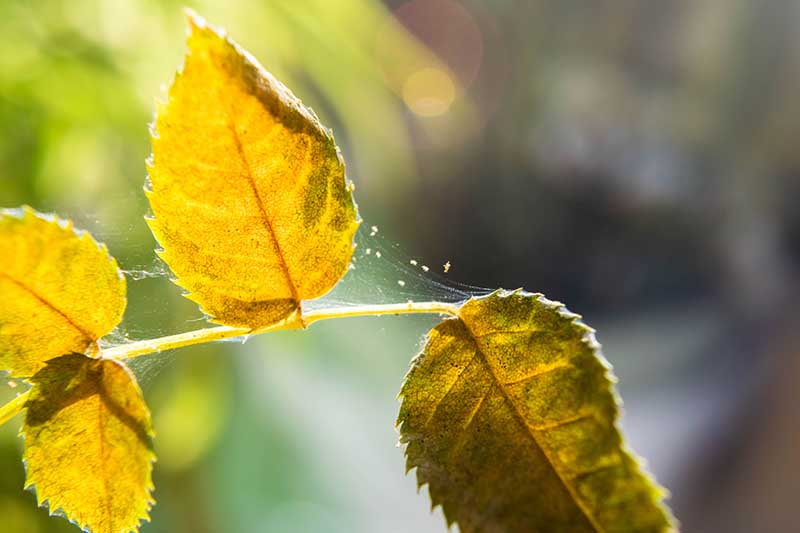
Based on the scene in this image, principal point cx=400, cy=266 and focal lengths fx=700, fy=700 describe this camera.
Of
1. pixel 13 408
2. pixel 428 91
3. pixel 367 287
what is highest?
pixel 428 91

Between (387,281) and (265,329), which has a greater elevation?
(387,281)

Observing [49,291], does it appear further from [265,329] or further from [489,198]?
[489,198]

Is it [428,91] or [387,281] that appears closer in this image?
[387,281]

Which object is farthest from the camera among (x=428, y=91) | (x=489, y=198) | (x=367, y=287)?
(x=489, y=198)

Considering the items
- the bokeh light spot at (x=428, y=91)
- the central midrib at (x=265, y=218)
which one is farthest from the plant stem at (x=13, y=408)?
the bokeh light spot at (x=428, y=91)

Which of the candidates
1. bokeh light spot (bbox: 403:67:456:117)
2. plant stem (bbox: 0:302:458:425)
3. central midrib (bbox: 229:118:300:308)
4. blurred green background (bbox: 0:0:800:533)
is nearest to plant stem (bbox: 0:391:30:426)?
plant stem (bbox: 0:302:458:425)

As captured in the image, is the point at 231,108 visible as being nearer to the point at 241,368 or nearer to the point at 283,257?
the point at 283,257

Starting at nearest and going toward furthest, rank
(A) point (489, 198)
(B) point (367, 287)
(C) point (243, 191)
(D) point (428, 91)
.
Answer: (C) point (243, 191) < (B) point (367, 287) < (D) point (428, 91) < (A) point (489, 198)

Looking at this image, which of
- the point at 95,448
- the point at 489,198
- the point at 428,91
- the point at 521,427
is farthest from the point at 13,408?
the point at 489,198
